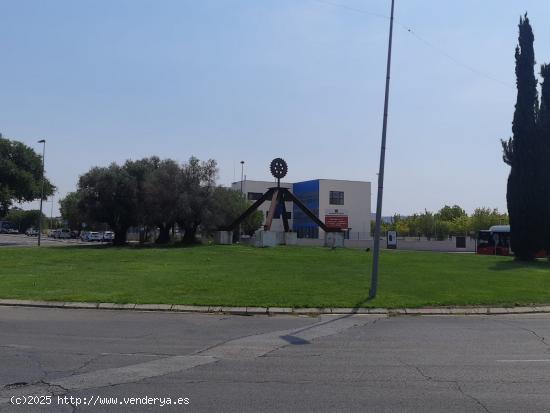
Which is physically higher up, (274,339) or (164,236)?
(164,236)

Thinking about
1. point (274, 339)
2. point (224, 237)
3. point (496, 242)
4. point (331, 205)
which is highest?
point (331, 205)

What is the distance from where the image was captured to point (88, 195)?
54.7 metres

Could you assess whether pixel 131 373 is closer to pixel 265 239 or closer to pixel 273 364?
pixel 273 364

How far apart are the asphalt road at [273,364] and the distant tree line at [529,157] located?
25563 millimetres

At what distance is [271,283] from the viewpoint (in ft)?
65.4

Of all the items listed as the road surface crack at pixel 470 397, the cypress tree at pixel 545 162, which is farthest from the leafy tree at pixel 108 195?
the road surface crack at pixel 470 397

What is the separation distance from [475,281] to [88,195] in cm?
4132

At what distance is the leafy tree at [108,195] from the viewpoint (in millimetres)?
54219

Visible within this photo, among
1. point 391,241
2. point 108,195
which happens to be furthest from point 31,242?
→ point 391,241

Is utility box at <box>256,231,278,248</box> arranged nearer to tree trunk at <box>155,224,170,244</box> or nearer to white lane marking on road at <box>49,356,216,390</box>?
tree trunk at <box>155,224,170,244</box>

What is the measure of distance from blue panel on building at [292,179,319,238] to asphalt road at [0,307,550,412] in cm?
8587

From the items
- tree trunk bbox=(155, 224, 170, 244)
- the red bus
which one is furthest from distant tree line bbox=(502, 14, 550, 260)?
tree trunk bbox=(155, 224, 170, 244)

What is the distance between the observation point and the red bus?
5556 centimetres

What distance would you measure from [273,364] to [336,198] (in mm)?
95512
